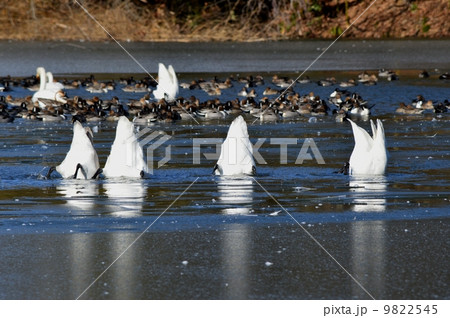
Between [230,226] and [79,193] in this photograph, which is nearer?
[230,226]

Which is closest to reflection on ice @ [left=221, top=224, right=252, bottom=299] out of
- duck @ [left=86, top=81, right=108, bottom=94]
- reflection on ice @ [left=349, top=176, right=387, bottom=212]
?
reflection on ice @ [left=349, top=176, right=387, bottom=212]

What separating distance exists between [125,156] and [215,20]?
93.6 feet

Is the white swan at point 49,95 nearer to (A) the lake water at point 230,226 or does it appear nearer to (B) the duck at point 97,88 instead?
(B) the duck at point 97,88

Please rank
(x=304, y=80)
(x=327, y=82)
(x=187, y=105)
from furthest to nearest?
(x=304, y=80)
(x=327, y=82)
(x=187, y=105)

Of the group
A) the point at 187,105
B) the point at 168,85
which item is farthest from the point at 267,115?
the point at 168,85

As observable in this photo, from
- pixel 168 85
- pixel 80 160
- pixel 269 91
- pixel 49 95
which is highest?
pixel 168 85

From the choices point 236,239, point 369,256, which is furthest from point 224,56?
point 369,256

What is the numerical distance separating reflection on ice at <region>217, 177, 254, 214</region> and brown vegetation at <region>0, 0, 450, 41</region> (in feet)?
86.8

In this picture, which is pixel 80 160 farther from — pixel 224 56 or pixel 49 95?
pixel 224 56

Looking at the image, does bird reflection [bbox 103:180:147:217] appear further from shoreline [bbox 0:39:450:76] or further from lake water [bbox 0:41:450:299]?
shoreline [bbox 0:39:450:76]

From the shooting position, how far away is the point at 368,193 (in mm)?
10641

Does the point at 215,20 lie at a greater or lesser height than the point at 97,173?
greater

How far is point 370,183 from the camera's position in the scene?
11.3 meters

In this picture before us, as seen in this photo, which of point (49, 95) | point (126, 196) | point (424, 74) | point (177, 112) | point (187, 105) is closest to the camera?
point (126, 196)
